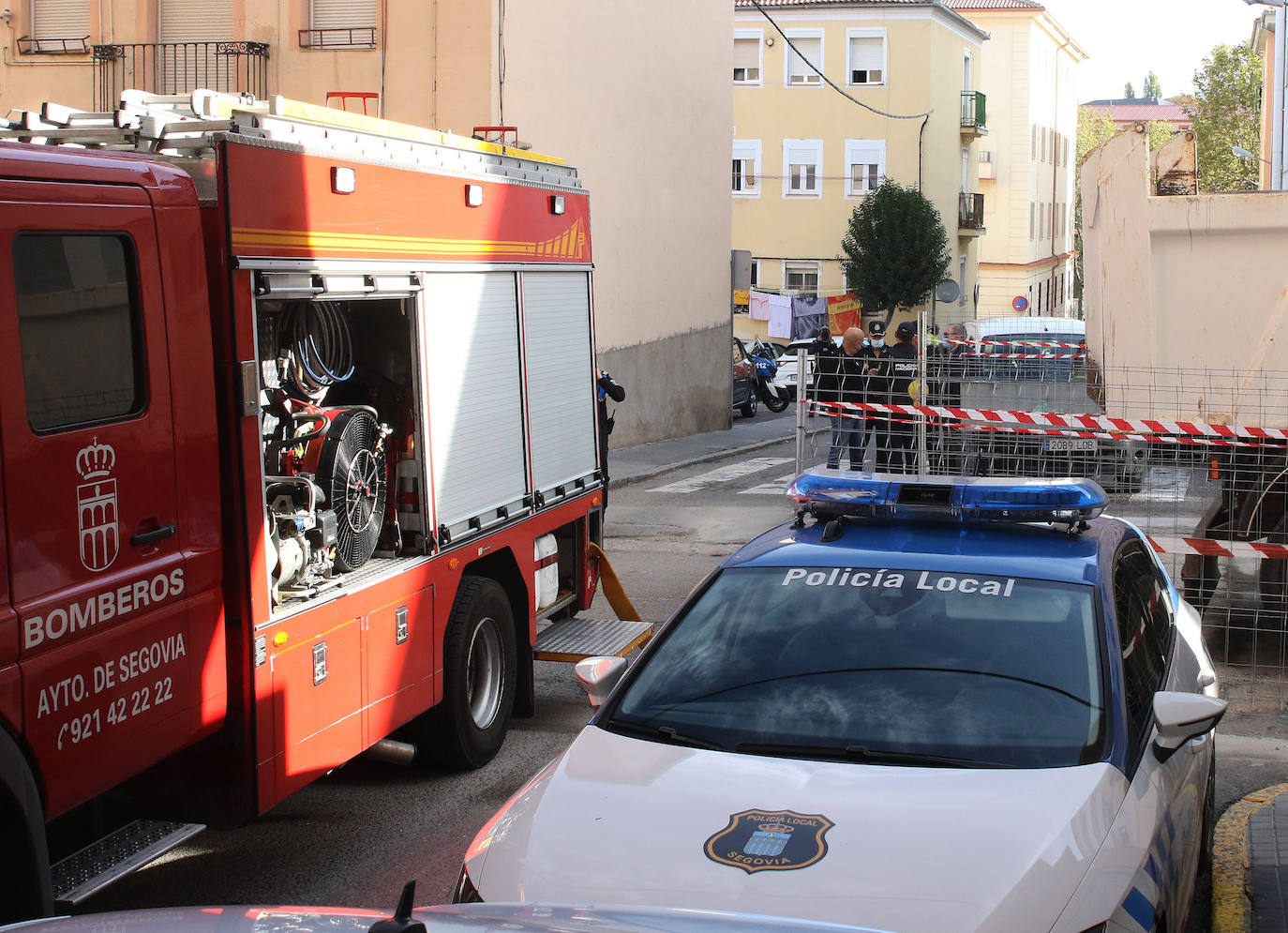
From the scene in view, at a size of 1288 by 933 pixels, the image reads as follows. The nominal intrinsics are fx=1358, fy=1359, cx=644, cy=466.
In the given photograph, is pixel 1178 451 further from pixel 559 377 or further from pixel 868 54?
pixel 868 54

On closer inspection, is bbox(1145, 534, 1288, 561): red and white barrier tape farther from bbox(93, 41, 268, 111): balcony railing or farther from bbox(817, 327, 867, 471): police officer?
bbox(93, 41, 268, 111): balcony railing

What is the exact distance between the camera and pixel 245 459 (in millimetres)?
4730

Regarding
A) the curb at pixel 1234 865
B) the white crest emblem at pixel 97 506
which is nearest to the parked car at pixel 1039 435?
the curb at pixel 1234 865

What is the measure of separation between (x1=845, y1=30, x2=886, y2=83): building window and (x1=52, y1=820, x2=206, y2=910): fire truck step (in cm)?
4274

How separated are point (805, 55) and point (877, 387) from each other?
33494 mm

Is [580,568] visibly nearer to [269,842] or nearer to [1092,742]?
[269,842]

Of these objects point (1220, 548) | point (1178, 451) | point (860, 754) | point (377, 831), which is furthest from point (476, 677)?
point (1178, 451)

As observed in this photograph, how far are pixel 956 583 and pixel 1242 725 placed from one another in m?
4.05

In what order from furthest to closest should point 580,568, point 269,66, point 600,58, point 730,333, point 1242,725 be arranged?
point 730,333 → point 600,58 → point 269,66 → point 580,568 → point 1242,725

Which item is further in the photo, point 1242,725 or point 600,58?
point 600,58

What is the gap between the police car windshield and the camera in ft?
12.4

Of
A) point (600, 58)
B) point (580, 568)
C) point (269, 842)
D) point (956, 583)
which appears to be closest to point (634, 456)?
point (600, 58)

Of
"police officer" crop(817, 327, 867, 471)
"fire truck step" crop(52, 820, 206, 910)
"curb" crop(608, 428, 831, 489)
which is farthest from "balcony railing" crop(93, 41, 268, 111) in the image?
"fire truck step" crop(52, 820, 206, 910)

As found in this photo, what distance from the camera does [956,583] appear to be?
13.9 feet
